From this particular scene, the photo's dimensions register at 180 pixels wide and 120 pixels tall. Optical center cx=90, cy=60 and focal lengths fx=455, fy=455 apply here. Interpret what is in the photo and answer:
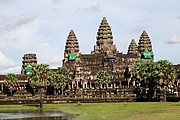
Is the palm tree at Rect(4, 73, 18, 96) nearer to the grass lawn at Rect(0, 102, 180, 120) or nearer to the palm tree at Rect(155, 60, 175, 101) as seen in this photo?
the palm tree at Rect(155, 60, 175, 101)

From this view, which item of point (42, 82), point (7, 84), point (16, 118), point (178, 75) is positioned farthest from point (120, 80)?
point (16, 118)

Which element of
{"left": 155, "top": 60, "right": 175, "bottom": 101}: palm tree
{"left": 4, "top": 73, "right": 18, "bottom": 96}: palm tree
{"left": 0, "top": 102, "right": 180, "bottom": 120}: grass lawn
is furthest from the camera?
{"left": 4, "top": 73, "right": 18, "bottom": 96}: palm tree

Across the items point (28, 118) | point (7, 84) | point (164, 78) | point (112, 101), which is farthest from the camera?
point (7, 84)

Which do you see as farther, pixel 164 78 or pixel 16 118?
pixel 164 78

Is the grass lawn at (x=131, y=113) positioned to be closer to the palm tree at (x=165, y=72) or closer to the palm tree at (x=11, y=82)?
the palm tree at (x=165, y=72)

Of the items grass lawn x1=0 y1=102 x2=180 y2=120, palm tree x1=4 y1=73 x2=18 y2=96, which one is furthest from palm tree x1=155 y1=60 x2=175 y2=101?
palm tree x1=4 y1=73 x2=18 y2=96

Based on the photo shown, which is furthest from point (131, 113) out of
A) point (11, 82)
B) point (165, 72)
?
point (11, 82)

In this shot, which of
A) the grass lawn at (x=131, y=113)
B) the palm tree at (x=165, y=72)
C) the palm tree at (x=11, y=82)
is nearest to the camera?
the grass lawn at (x=131, y=113)

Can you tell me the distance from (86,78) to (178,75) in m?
80.1

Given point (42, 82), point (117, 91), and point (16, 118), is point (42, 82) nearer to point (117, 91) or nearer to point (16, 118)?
point (16, 118)

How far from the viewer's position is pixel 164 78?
10656 centimetres

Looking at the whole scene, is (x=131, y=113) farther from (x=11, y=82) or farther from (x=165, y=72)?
(x=11, y=82)

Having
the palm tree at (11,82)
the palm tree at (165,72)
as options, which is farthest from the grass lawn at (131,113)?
the palm tree at (11,82)

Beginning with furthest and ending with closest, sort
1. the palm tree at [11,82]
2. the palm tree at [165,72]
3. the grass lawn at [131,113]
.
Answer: the palm tree at [11,82] < the palm tree at [165,72] < the grass lawn at [131,113]
